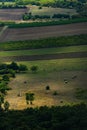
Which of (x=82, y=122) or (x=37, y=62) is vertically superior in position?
(x=82, y=122)

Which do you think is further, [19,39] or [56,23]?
[56,23]

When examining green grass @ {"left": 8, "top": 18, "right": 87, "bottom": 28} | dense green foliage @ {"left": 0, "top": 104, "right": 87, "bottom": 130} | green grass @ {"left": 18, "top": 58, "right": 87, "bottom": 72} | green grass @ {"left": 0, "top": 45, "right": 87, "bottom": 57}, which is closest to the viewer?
dense green foliage @ {"left": 0, "top": 104, "right": 87, "bottom": 130}

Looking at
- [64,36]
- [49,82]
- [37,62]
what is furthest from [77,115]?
[64,36]

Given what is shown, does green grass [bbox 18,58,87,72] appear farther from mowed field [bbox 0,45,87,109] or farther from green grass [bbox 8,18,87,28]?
green grass [bbox 8,18,87,28]

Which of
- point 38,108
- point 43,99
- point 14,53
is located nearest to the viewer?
point 38,108

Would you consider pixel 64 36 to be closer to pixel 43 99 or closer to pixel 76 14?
pixel 76 14

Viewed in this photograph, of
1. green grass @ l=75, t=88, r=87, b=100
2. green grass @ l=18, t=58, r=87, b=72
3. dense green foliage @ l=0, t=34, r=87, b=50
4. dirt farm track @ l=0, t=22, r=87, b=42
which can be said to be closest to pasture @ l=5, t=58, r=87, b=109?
green grass @ l=18, t=58, r=87, b=72

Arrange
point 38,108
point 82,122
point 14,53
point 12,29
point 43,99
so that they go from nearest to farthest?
point 82,122 → point 38,108 → point 43,99 → point 14,53 → point 12,29

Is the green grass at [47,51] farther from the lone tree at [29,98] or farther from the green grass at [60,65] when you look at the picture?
the lone tree at [29,98]
